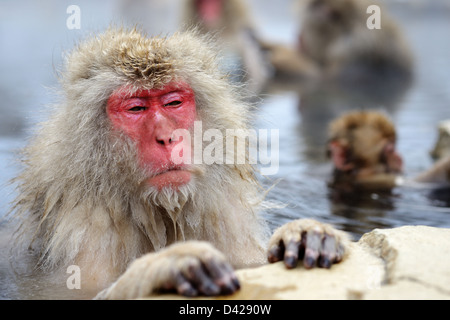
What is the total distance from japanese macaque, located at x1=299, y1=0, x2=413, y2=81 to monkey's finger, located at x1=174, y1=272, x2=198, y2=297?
1100 cm

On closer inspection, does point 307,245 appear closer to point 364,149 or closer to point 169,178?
point 169,178

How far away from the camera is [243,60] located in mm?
12180

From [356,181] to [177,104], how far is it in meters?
3.30

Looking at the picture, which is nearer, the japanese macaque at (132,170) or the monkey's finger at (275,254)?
the monkey's finger at (275,254)

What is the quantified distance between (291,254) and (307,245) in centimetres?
10

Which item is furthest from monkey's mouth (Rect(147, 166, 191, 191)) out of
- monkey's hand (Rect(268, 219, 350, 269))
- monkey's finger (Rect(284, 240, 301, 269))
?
monkey's finger (Rect(284, 240, 301, 269))

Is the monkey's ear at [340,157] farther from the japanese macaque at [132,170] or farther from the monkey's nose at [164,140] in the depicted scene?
the monkey's nose at [164,140]

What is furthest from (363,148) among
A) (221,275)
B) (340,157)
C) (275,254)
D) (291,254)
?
(221,275)

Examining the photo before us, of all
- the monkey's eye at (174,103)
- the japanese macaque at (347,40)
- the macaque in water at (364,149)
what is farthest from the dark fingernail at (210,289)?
the japanese macaque at (347,40)

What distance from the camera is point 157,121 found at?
3.21 m

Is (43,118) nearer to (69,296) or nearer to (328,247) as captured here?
(69,296)

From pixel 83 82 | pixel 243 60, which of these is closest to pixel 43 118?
pixel 83 82

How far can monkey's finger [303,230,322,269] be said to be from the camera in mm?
2721

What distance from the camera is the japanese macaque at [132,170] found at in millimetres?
3205
